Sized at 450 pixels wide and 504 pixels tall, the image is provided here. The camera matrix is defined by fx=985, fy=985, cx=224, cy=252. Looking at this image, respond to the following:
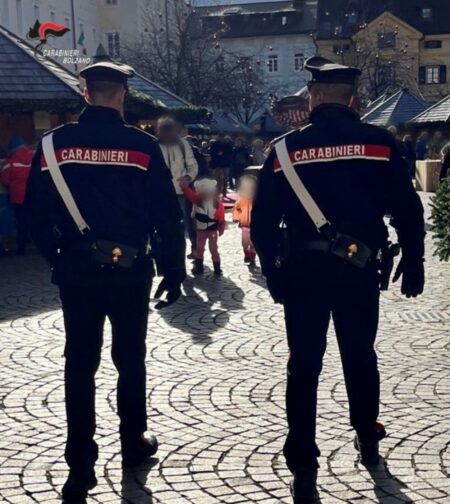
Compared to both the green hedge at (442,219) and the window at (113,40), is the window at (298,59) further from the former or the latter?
the green hedge at (442,219)

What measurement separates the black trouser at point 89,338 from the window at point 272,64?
3343 inches

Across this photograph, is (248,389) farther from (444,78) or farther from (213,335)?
(444,78)

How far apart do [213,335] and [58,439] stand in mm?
3118

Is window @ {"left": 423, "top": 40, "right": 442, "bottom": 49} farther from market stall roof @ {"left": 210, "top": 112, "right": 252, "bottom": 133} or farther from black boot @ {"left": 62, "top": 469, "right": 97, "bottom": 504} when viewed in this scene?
black boot @ {"left": 62, "top": 469, "right": 97, "bottom": 504}

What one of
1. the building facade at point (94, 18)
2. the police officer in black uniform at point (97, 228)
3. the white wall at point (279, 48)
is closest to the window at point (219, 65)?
the building facade at point (94, 18)

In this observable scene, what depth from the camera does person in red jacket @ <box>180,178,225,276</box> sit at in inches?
490

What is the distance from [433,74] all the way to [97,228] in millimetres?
80100

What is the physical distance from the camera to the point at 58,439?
5.55 m

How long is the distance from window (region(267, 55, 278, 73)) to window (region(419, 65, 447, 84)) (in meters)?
13.8

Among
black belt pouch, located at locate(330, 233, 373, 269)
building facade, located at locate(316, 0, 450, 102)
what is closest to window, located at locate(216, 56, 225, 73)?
building facade, located at locate(316, 0, 450, 102)

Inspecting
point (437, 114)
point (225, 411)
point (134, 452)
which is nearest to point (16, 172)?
point (225, 411)

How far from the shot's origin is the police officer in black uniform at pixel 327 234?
4.53m

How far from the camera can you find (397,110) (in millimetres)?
38000

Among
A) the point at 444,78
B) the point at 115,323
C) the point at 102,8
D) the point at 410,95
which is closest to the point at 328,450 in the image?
the point at 115,323
